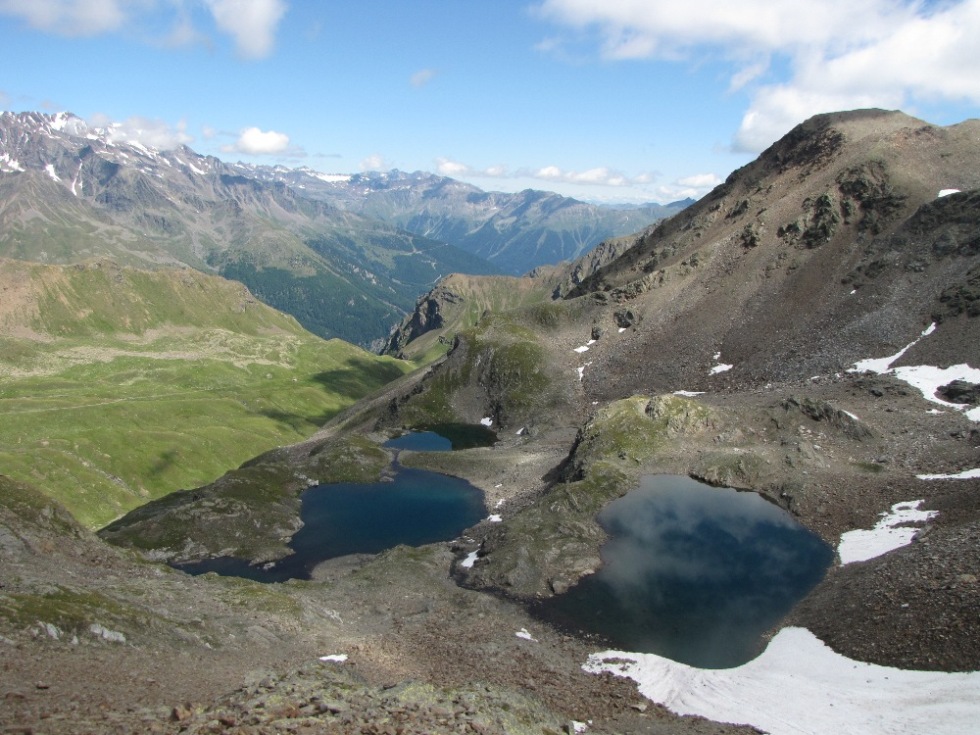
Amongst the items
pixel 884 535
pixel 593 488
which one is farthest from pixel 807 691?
pixel 593 488

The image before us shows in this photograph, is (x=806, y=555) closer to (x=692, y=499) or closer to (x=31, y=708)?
(x=692, y=499)

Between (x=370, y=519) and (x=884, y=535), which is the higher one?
(x=884, y=535)

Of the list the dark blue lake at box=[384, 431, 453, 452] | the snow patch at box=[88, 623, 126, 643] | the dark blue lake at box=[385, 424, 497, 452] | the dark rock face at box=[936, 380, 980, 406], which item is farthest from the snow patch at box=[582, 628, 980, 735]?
the dark blue lake at box=[385, 424, 497, 452]

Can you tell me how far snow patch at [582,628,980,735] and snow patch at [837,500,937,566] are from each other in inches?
568

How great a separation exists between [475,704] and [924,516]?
50.7 metres

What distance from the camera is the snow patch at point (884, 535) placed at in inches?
2258

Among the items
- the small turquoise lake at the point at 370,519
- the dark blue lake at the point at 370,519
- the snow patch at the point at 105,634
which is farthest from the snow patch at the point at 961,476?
the snow patch at the point at 105,634

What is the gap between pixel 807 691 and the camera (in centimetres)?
4028

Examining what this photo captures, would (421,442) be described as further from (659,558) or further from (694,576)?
(694,576)

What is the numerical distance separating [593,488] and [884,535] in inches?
1183

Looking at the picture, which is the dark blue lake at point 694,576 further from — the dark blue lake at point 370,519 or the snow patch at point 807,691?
the dark blue lake at point 370,519

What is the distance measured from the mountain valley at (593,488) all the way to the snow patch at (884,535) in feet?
2.81

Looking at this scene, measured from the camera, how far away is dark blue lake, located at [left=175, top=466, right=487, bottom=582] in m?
72.0

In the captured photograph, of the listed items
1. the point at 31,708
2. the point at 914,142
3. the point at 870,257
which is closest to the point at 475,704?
the point at 31,708
